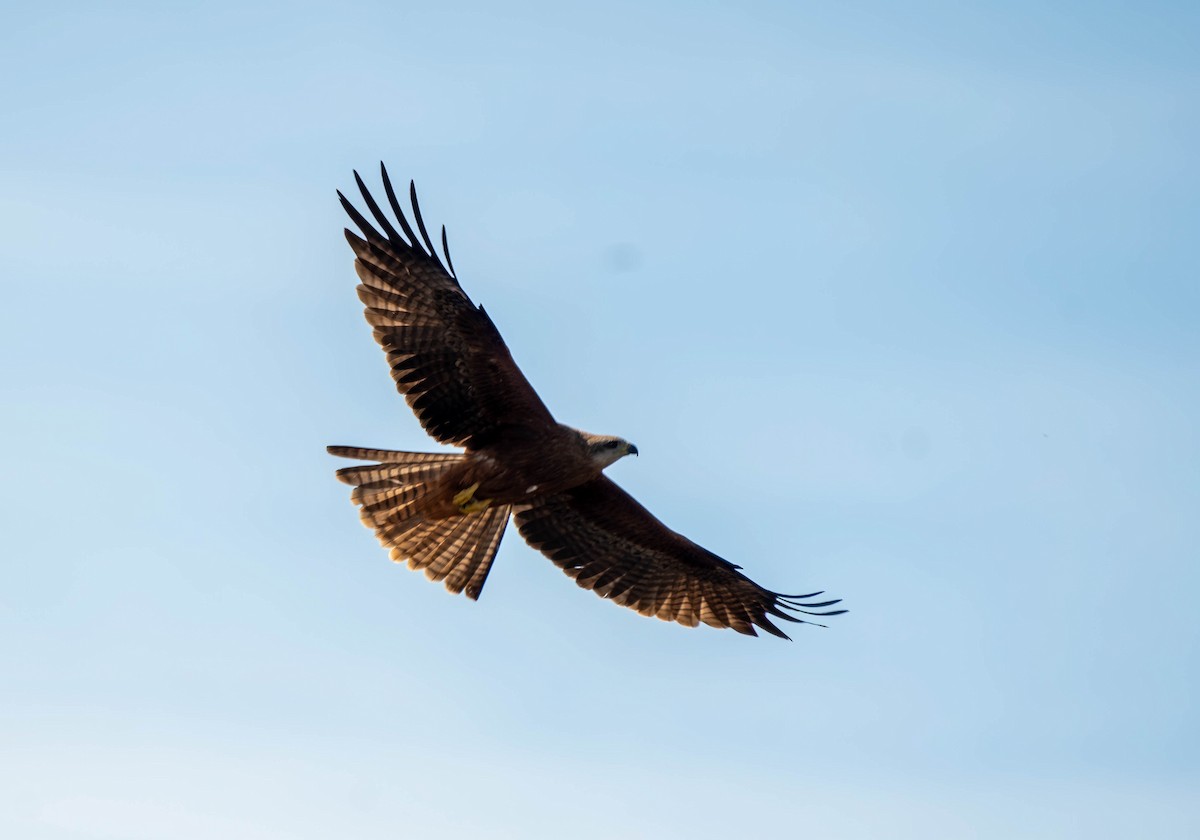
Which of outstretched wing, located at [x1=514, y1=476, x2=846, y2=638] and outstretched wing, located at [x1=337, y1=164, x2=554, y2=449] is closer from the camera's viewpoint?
outstretched wing, located at [x1=337, y1=164, x2=554, y2=449]

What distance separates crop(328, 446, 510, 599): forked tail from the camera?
14.8 metres

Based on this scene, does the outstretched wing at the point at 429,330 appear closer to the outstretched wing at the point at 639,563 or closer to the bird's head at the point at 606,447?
the bird's head at the point at 606,447

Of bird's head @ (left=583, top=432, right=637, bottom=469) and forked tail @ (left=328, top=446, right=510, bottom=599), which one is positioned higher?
bird's head @ (left=583, top=432, right=637, bottom=469)

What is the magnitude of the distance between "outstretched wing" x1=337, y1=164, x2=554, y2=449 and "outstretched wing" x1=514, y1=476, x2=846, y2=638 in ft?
4.78

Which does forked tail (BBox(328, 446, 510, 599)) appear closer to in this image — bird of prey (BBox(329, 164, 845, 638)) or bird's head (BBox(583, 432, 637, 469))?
bird of prey (BBox(329, 164, 845, 638))

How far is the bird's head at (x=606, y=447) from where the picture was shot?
1463 cm

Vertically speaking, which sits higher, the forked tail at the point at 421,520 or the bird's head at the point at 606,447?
the bird's head at the point at 606,447

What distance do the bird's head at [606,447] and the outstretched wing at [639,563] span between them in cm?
86

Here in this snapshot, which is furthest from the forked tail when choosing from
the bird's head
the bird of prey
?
the bird's head

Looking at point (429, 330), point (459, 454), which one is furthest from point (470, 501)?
point (429, 330)

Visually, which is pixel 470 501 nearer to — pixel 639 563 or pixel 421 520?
pixel 421 520

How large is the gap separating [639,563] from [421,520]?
226 cm

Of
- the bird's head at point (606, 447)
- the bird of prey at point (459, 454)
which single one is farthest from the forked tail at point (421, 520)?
the bird's head at point (606, 447)

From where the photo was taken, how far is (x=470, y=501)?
14961 millimetres
